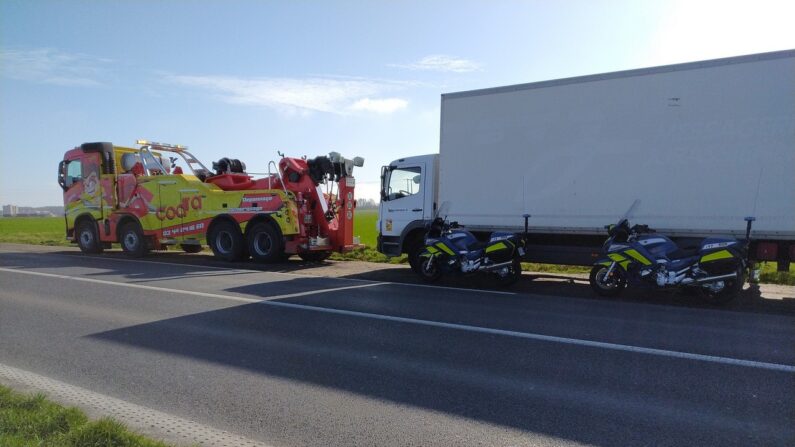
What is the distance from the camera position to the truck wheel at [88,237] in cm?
1814

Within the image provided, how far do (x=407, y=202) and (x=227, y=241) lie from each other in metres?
5.95

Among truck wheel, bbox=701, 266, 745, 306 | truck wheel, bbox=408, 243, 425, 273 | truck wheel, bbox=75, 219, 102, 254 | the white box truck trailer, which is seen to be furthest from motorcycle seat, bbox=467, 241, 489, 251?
truck wheel, bbox=75, 219, 102, 254

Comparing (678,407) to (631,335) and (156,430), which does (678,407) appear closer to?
(631,335)

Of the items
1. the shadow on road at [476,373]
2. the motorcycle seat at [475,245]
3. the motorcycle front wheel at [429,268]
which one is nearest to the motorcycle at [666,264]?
the motorcycle seat at [475,245]

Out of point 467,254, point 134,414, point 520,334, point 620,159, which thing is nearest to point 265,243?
point 467,254

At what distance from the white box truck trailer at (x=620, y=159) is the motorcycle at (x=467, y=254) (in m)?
0.49

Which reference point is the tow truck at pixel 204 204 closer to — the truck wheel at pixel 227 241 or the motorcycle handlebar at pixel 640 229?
the truck wheel at pixel 227 241

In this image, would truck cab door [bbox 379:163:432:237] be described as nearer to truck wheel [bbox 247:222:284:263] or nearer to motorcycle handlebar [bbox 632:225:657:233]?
truck wheel [bbox 247:222:284:263]

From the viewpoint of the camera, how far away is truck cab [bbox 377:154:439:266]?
12.9 meters

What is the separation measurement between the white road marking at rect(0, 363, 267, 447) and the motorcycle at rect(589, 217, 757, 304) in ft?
25.7

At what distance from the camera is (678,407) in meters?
4.34

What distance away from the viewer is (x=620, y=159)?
1030cm

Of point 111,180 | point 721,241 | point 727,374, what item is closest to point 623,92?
point 721,241

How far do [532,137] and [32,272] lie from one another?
11830mm
